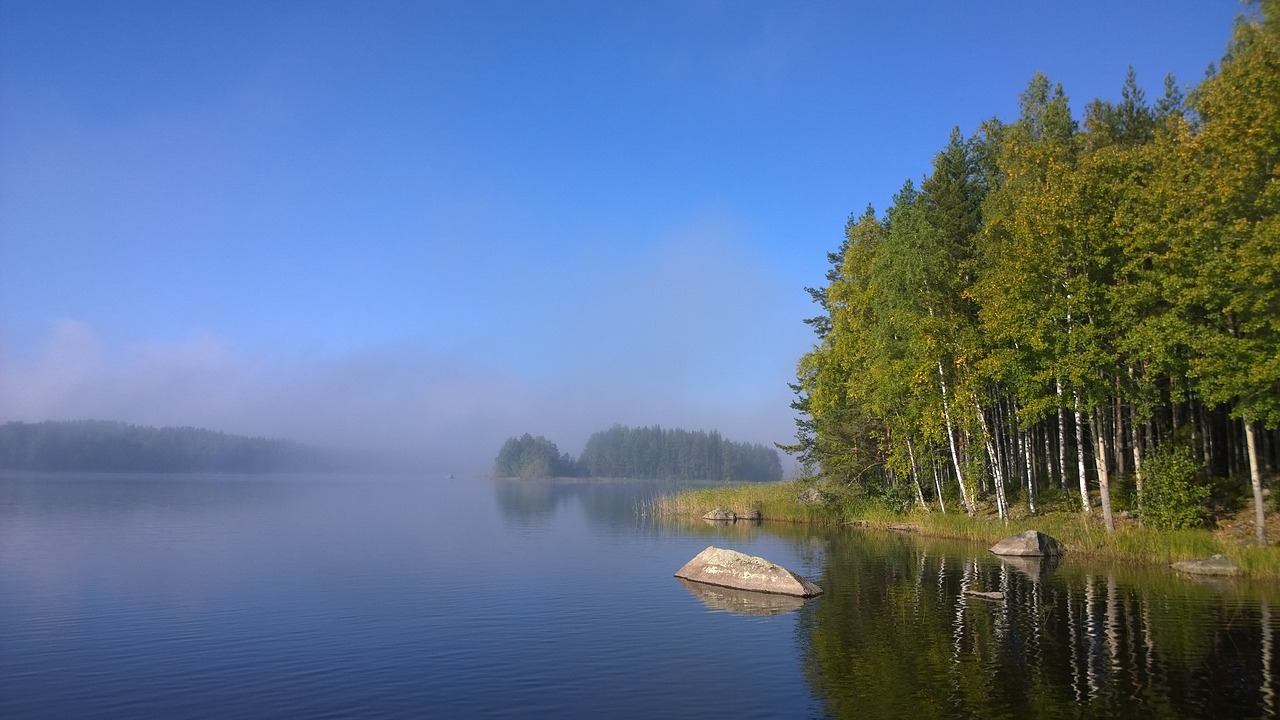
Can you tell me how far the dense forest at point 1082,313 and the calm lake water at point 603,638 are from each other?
8249 millimetres

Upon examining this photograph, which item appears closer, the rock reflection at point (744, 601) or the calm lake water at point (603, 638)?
the calm lake water at point (603, 638)

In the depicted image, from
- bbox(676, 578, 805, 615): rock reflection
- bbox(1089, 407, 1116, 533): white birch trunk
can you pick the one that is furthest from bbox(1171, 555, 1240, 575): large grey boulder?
bbox(676, 578, 805, 615): rock reflection

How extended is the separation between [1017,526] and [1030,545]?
226 inches

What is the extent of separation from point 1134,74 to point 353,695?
5687 cm

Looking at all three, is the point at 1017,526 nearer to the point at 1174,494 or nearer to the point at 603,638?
the point at 1174,494

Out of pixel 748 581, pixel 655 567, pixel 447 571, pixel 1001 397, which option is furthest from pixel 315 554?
pixel 1001 397

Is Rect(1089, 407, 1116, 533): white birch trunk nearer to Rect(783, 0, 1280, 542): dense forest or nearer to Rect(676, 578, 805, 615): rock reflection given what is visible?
Rect(783, 0, 1280, 542): dense forest

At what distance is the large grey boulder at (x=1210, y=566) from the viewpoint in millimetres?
29719

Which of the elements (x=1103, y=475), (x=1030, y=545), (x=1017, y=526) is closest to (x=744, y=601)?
(x=1030, y=545)

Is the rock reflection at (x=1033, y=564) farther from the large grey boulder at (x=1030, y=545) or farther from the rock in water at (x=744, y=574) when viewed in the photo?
the rock in water at (x=744, y=574)

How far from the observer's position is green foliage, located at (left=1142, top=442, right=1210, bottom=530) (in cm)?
Answer: 3441

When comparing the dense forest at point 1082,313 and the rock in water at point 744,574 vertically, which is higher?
the dense forest at point 1082,313

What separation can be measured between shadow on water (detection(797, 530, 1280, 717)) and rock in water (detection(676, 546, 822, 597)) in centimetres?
133

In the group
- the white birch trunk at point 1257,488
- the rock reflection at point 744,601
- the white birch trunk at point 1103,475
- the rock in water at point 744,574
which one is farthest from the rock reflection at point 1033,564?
the rock reflection at point 744,601
